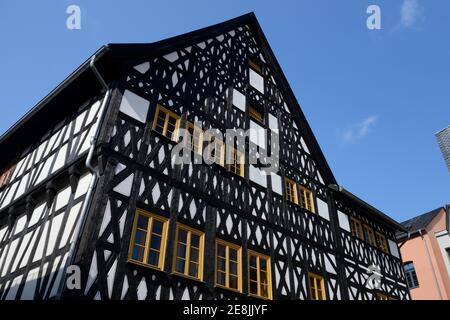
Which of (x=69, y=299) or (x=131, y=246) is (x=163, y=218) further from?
(x=69, y=299)

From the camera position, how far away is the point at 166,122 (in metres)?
10.2

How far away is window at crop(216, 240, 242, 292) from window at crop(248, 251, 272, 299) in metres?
0.43

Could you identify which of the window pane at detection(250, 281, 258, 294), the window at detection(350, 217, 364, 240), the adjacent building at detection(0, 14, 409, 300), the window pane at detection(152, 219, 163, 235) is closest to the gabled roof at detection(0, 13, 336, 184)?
the adjacent building at detection(0, 14, 409, 300)

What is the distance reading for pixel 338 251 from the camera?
1364 cm

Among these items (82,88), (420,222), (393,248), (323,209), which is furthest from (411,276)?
(82,88)

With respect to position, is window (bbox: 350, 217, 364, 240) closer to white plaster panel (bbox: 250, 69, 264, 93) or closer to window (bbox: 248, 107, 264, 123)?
window (bbox: 248, 107, 264, 123)

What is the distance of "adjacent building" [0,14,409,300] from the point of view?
25.6ft

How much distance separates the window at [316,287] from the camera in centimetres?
1168

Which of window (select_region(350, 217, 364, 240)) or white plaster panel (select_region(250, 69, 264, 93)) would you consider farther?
window (select_region(350, 217, 364, 240))

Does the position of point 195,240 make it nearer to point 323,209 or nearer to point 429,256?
point 323,209

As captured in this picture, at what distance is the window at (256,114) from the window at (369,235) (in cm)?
663

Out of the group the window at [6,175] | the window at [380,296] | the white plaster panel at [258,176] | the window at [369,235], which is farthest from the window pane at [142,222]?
the window at [369,235]

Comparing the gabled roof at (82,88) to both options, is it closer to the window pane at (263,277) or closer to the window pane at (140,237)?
the window pane at (140,237)

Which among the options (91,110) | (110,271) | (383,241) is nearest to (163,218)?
(110,271)
